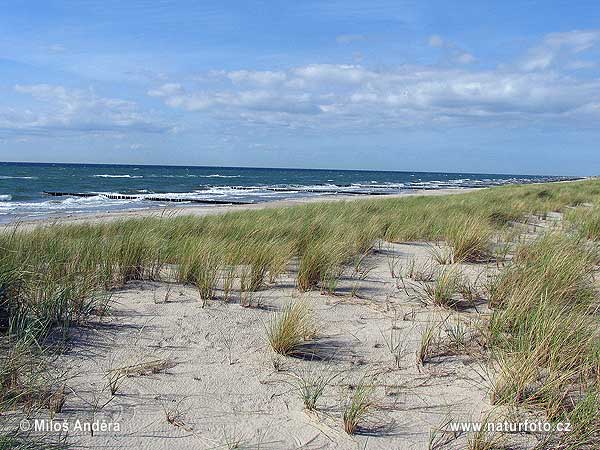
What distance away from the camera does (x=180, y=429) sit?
9.04ft

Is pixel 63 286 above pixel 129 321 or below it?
above

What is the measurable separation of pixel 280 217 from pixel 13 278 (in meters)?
7.30

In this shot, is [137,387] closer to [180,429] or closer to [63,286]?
[180,429]

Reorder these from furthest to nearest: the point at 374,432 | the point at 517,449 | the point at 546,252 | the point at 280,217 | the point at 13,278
A: the point at 280,217, the point at 546,252, the point at 13,278, the point at 374,432, the point at 517,449

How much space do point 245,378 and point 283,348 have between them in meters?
0.44

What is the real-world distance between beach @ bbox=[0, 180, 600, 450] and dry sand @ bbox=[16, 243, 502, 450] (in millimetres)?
13

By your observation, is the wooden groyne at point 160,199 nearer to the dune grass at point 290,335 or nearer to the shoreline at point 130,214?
the shoreline at point 130,214

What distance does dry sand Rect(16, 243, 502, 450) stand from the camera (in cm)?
274

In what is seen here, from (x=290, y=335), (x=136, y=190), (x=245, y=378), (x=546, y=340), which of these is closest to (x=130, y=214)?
(x=290, y=335)

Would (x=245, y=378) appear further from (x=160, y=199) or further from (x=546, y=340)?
(x=160, y=199)

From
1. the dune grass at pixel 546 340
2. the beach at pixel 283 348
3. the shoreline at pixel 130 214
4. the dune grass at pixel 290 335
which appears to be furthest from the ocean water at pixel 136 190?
the dune grass at pixel 546 340

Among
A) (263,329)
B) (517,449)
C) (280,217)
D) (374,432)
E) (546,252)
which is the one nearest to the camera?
(517,449)

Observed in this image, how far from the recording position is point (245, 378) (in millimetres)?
3383

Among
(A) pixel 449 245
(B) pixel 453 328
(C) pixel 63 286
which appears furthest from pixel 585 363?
(A) pixel 449 245
